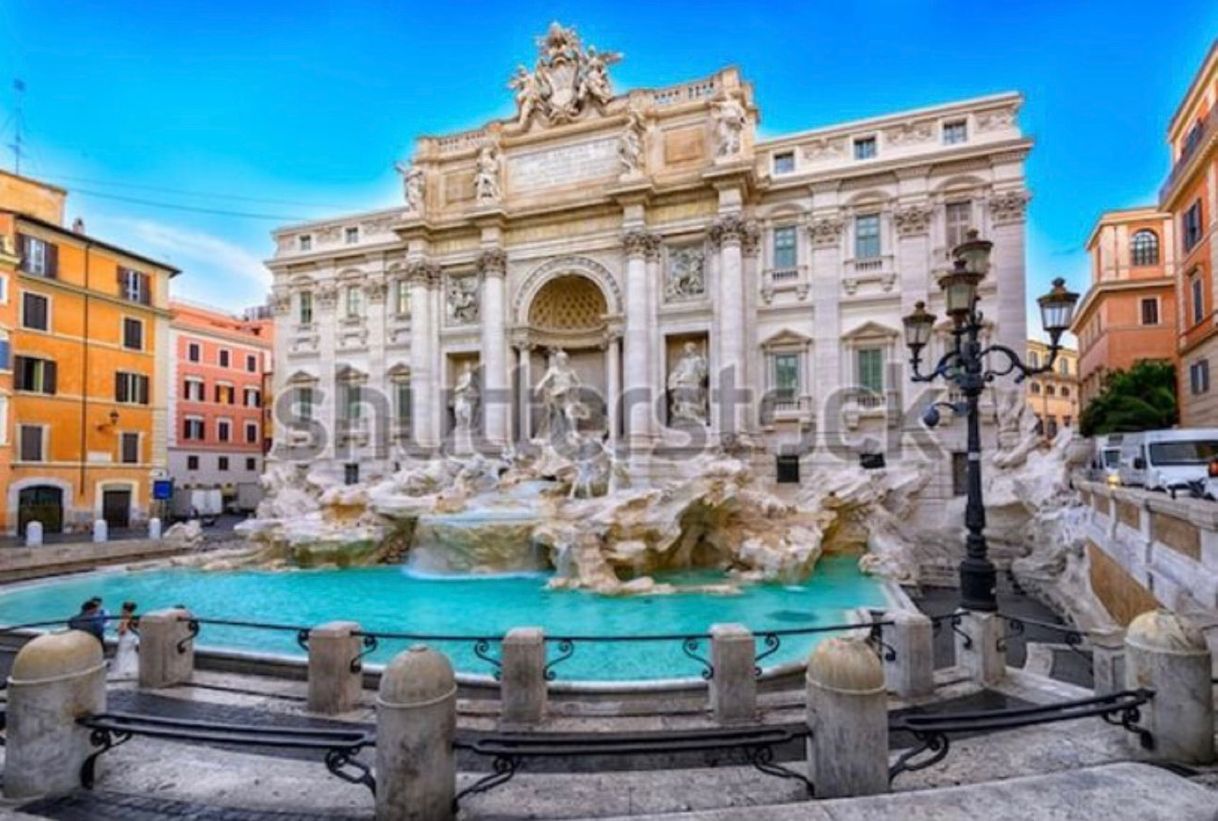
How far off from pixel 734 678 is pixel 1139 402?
1109 inches

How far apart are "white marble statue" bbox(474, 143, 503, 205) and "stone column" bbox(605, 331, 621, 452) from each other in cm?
744

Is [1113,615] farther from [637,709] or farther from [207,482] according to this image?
[207,482]

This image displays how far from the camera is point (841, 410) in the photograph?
20281 mm

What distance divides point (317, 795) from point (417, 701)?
108 cm

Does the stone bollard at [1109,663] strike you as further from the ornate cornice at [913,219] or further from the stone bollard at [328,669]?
the ornate cornice at [913,219]

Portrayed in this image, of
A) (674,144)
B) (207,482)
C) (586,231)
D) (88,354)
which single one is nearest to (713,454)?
(586,231)

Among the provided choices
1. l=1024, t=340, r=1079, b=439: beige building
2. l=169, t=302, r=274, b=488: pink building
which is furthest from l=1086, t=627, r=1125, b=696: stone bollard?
l=1024, t=340, r=1079, b=439: beige building

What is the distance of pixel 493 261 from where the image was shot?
78.8 ft

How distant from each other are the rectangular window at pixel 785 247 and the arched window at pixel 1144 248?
2689 cm

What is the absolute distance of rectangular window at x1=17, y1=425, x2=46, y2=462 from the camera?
73.8ft

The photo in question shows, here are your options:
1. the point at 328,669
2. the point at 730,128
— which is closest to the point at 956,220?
the point at 730,128

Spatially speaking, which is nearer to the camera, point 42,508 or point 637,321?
point 637,321

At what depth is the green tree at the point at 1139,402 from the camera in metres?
24.4

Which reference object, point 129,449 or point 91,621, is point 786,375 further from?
point 129,449
